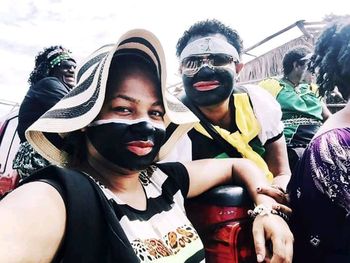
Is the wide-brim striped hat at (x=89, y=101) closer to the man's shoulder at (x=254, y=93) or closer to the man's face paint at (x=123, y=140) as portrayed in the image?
the man's face paint at (x=123, y=140)

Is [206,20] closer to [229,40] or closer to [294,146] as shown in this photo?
[229,40]

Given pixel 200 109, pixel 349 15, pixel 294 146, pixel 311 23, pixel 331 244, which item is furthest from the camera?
pixel 311 23

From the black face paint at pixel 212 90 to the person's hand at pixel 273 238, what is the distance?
778 millimetres

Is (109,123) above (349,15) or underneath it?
underneath

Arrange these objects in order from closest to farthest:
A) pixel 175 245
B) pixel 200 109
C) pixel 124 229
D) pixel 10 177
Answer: pixel 124 229 < pixel 175 245 < pixel 200 109 < pixel 10 177

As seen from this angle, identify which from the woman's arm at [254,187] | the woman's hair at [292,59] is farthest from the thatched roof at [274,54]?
the woman's arm at [254,187]

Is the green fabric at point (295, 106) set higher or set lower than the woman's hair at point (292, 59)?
lower

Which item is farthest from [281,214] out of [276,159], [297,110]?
[297,110]

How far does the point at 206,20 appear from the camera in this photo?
2.44 meters

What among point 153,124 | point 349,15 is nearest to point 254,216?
point 153,124

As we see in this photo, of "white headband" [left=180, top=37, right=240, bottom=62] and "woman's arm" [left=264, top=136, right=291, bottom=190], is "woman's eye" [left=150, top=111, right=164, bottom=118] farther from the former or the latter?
"woman's arm" [left=264, top=136, right=291, bottom=190]

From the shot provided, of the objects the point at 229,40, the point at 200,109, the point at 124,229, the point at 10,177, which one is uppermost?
the point at 229,40

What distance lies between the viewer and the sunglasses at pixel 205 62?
2240 millimetres

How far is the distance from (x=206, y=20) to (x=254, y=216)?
1.23 metres
